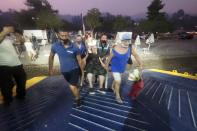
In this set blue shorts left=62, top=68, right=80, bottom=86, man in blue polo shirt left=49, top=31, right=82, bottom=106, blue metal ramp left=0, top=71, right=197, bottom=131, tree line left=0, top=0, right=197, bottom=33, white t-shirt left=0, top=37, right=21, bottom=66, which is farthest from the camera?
tree line left=0, top=0, right=197, bottom=33

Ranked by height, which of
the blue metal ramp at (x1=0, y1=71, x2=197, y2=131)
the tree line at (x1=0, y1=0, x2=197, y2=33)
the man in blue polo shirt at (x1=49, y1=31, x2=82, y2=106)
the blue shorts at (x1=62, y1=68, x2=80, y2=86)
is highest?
the tree line at (x1=0, y1=0, x2=197, y2=33)

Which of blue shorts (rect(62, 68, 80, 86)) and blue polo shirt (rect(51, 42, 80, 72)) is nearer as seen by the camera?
blue polo shirt (rect(51, 42, 80, 72))

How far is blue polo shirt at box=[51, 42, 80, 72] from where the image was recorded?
191 inches

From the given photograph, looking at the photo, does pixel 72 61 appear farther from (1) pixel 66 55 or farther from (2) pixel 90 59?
(2) pixel 90 59

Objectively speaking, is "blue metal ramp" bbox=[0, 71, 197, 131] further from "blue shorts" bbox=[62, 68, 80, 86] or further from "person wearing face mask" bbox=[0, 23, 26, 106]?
"blue shorts" bbox=[62, 68, 80, 86]

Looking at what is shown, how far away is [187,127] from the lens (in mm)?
4297

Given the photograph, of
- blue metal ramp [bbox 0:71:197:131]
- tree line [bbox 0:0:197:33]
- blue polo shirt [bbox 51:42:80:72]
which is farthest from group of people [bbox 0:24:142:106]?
tree line [bbox 0:0:197:33]

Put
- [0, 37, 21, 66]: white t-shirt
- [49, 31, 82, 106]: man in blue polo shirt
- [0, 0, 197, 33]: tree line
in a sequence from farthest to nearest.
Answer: [0, 0, 197, 33]: tree line, [0, 37, 21, 66]: white t-shirt, [49, 31, 82, 106]: man in blue polo shirt

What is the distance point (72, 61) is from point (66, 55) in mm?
191

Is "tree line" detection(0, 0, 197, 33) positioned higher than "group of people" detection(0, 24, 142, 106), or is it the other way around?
"tree line" detection(0, 0, 197, 33)

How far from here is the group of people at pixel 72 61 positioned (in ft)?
16.0

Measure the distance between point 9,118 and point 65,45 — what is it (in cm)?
201

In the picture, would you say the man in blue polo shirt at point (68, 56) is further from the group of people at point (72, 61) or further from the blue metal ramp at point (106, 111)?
the blue metal ramp at point (106, 111)

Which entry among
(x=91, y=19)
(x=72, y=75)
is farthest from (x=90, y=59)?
(x=91, y=19)
